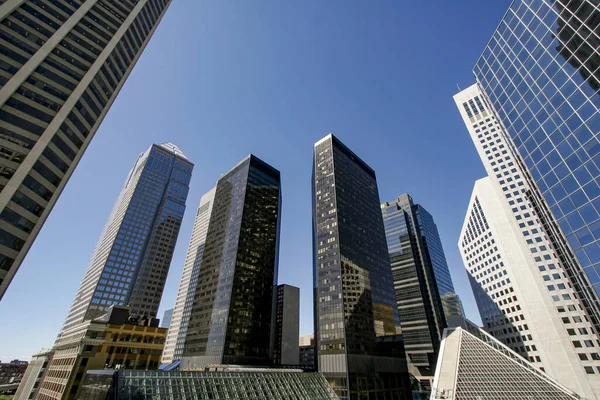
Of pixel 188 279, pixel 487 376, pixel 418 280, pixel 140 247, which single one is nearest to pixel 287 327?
pixel 188 279

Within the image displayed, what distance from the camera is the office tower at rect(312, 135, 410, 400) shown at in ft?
250

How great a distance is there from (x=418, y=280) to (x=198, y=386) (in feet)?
422

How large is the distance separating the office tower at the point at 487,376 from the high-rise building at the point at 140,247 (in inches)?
5327

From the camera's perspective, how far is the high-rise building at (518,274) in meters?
64.4

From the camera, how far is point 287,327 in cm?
14488

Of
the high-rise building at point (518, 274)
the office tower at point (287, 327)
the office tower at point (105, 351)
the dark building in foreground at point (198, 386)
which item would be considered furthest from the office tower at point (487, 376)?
the office tower at point (287, 327)

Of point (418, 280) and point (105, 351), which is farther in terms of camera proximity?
point (418, 280)

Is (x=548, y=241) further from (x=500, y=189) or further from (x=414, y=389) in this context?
(x=414, y=389)

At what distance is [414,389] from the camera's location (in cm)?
11581

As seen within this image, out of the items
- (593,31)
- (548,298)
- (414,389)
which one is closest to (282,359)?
(414,389)

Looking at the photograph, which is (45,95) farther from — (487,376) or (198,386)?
(487,376)

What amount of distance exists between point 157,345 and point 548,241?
11371cm

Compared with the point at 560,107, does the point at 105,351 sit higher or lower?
lower

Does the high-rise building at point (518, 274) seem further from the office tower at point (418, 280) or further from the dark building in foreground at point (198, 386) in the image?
the dark building in foreground at point (198, 386)
